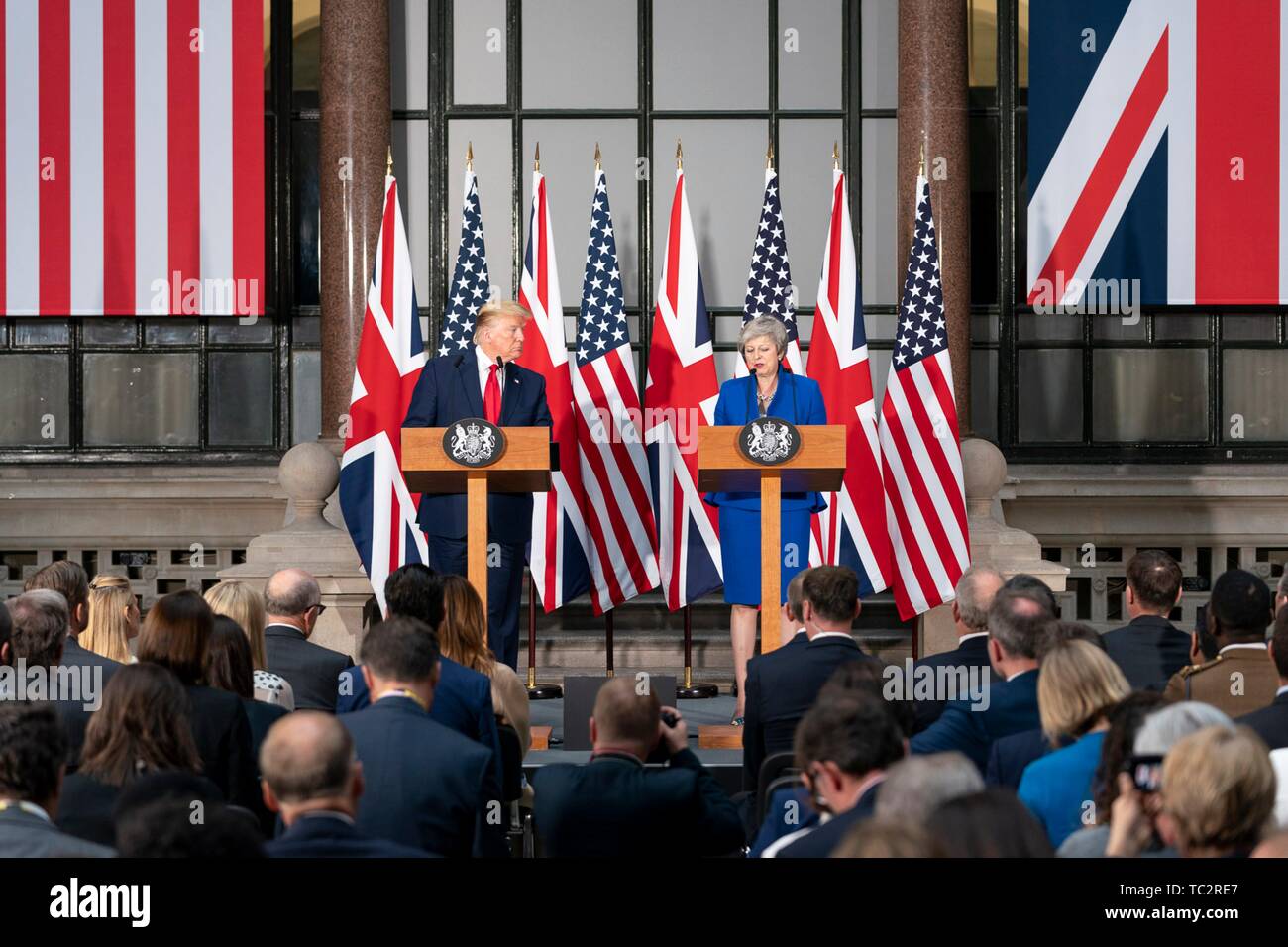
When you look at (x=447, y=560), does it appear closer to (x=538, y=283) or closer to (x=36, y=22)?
(x=538, y=283)

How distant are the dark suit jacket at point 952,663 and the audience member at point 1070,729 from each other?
126 centimetres

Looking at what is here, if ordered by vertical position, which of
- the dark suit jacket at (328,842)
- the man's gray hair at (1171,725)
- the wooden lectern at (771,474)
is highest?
the wooden lectern at (771,474)

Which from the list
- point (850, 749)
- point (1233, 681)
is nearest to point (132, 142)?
point (1233, 681)

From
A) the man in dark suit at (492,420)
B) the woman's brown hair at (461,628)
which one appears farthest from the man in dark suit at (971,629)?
the man in dark suit at (492,420)

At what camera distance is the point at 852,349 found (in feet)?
32.8

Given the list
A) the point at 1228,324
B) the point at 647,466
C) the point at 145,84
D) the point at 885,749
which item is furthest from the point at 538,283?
the point at 885,749

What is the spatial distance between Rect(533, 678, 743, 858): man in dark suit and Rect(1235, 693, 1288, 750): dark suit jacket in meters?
1.46

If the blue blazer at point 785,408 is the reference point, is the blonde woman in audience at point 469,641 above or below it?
below

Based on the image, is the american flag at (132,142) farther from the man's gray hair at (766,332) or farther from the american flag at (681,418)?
the man's gray hair at (766,332)

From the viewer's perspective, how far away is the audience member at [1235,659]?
→ 222 inches

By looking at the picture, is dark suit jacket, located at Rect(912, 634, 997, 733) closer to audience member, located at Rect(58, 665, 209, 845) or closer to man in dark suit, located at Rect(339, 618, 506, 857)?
man in dark suit, located at Rect(339, 618, 506, 857)

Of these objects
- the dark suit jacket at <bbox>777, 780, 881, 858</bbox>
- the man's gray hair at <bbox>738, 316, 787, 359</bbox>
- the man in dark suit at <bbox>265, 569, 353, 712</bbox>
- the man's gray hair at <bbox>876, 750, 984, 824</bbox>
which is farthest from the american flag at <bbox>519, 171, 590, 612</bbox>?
the man's gray hair at <bbox>876, 750, 984, 824</bbox>

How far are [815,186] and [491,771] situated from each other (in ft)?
26.3

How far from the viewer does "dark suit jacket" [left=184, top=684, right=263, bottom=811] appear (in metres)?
4.72
